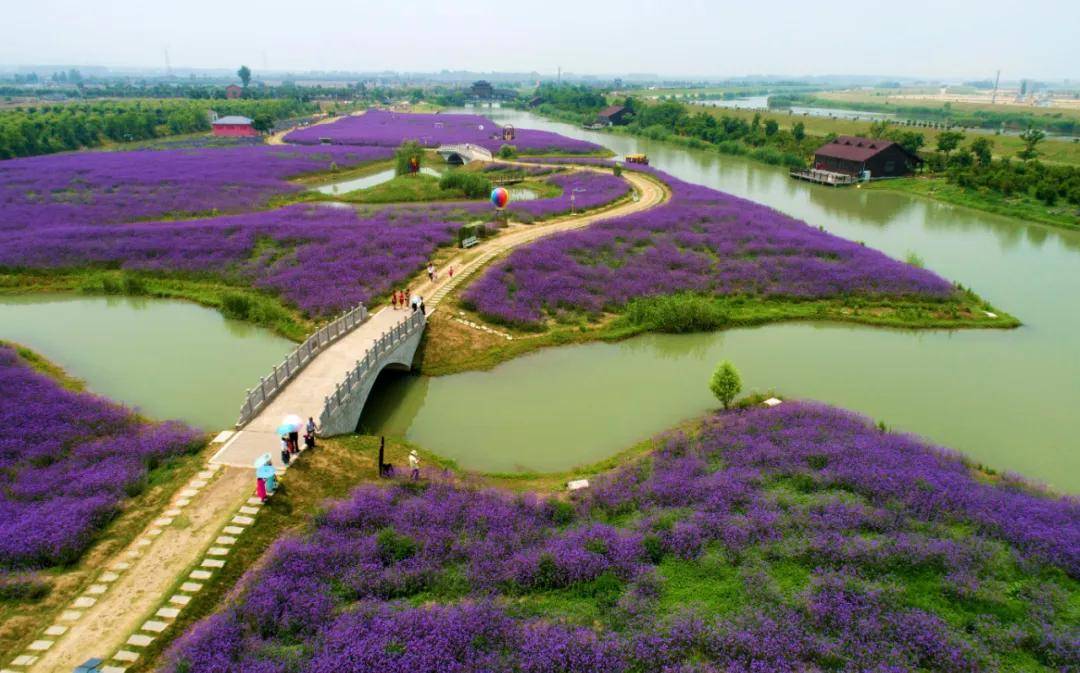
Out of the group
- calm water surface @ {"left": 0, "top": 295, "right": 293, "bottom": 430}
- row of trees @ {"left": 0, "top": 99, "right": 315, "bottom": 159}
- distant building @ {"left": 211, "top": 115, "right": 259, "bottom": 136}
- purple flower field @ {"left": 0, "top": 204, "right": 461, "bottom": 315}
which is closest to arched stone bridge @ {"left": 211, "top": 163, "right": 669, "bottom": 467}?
calm water surface @ {"left": 0, "top": 295, "right": 293, "bottom": 430}

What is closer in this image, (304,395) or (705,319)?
(304,395)

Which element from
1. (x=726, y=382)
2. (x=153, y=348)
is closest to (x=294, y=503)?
(x=726, y=382)

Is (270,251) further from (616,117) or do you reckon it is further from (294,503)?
(616,117)

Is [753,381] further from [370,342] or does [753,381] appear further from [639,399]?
[370,342]

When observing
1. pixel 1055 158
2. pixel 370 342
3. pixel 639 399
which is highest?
pixel 1055 158

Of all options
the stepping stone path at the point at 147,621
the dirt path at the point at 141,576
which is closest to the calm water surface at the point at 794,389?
the dirt path at the point at 141,576

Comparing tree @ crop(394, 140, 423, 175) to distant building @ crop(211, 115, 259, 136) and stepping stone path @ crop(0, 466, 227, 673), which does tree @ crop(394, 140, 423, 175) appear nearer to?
distant building @ crop(211, 115, 259, 136)

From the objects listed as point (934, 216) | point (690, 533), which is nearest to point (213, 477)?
point (690, 533)
